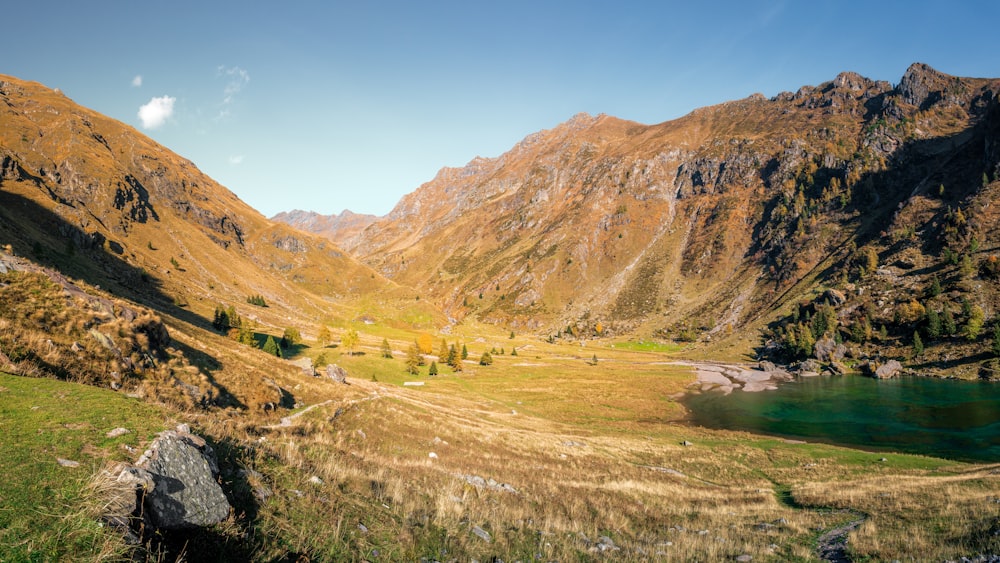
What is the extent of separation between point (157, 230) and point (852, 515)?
636 feet

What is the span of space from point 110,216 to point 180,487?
176604mm

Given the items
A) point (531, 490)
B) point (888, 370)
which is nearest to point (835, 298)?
point (888, 370)

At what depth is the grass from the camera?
15.6ft

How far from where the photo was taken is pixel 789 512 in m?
19.1

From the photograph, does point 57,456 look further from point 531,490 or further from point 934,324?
point 934,324

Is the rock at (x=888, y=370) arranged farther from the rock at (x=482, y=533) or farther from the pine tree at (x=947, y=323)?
the rock at (x=482, y=533)

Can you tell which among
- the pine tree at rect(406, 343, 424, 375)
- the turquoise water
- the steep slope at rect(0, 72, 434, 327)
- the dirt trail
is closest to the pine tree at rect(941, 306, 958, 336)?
the turquoise water

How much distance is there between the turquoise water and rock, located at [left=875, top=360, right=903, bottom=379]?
12.0 feet

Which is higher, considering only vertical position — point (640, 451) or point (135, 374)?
point (135, 374)

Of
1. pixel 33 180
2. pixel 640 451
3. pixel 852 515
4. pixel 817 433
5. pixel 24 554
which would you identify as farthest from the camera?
pixel 33 180

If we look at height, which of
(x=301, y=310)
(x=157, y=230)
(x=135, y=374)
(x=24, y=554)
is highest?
(x=157, y=230)

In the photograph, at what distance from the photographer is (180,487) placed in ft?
22.2

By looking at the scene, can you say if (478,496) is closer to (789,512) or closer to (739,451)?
(789,512)

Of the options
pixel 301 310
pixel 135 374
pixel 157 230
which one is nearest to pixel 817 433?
pixel 135 374
